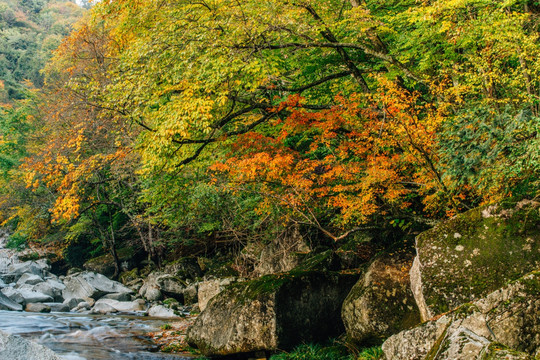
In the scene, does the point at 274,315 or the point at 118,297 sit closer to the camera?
the point at 274,315

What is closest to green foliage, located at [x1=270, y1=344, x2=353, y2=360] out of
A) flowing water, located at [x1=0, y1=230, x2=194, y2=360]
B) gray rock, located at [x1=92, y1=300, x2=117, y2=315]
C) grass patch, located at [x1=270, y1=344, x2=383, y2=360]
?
grass patch, located at [x1=270, y1=344, x2=383, y2=360]

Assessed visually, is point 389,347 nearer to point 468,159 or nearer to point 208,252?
point 468,159

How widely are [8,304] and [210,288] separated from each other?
803cm

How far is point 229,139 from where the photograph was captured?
10.7 metres

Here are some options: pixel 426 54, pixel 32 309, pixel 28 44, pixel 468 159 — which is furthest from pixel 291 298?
pixel 28 44

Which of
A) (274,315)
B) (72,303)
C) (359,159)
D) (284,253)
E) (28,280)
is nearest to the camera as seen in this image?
(274,315)

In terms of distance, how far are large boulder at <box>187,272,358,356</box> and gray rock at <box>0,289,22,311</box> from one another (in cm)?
990

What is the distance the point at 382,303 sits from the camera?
716 centimetres

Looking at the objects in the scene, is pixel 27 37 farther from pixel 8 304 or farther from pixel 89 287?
pixel 8 304

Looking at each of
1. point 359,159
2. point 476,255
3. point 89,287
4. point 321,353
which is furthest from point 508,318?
point 89,287

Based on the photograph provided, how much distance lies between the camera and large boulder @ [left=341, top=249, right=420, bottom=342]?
22.8 feet

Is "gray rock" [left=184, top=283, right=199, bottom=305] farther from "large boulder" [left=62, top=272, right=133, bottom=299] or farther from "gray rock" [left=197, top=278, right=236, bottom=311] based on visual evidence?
"large boulder" [left=62, top=272, right=133, bottom=299]

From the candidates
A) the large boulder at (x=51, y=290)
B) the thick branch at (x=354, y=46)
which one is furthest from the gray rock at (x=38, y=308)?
the thick branch at (x=354, y=46)

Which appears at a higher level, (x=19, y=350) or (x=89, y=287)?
(x=19, y=350)
